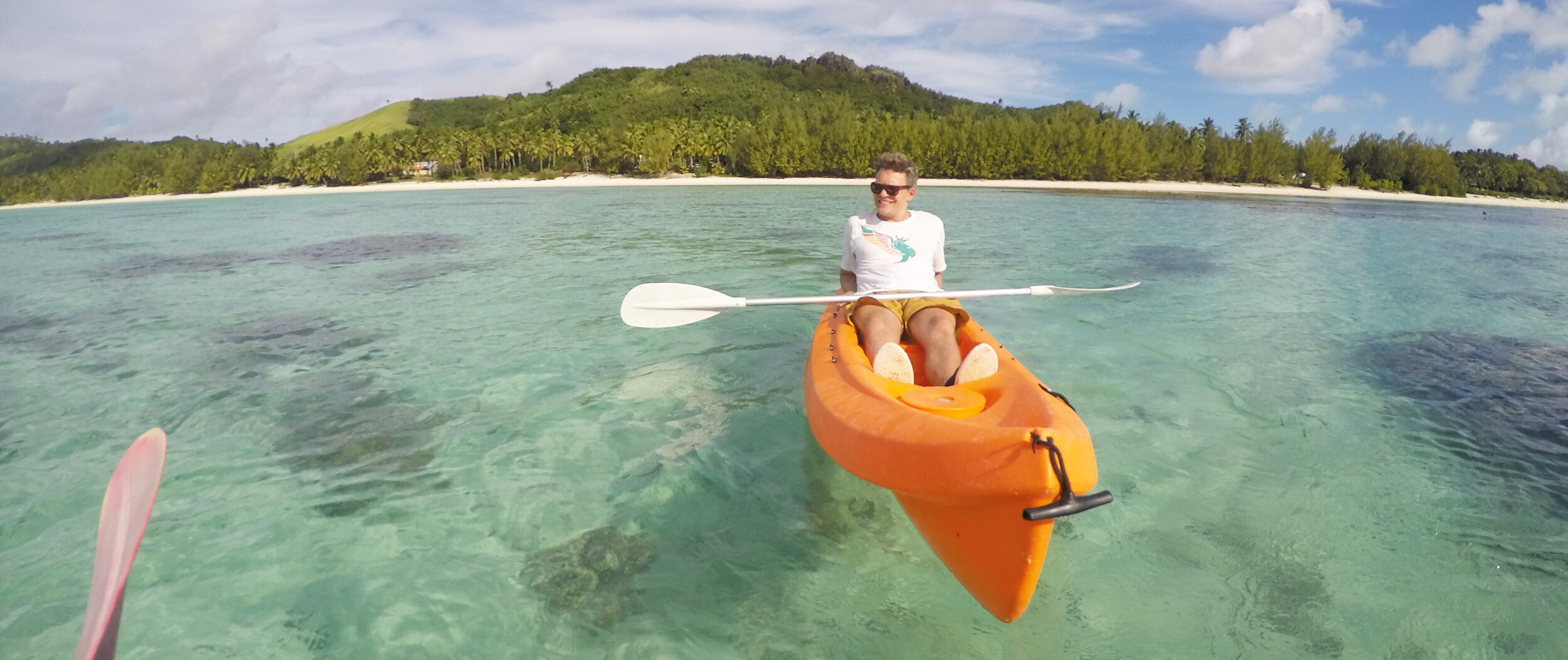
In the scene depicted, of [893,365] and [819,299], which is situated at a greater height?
[819,299]

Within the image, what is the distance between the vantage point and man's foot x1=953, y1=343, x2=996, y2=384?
11.8 ft

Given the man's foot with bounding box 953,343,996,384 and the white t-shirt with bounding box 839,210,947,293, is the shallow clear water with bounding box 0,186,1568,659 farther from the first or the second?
the white t-shirt with bounding box 839,210,947,293

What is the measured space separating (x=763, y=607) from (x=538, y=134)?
7179cm

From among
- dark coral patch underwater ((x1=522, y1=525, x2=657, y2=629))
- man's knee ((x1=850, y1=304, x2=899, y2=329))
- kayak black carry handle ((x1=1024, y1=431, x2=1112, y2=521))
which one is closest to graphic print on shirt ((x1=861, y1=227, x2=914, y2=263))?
man's knee ((x1=850, y1=304, x2=899, y2=329))

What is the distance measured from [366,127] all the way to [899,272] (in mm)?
144343

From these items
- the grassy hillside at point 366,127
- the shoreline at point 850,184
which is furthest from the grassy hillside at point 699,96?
the shoreline at point 850,184

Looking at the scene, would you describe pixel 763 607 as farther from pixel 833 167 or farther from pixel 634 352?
pixel 833 167

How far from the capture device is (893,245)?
4789mm

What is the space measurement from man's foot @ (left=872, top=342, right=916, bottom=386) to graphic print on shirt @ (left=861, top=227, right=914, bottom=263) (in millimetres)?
1168

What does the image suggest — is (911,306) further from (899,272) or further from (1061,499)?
(1061,499)

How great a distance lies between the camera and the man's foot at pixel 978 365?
358cm

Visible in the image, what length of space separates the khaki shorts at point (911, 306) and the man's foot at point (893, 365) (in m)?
0.66

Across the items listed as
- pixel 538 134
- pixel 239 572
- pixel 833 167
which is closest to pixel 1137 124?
pixel 833 167

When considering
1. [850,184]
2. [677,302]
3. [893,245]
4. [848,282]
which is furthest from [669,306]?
[850,184]
